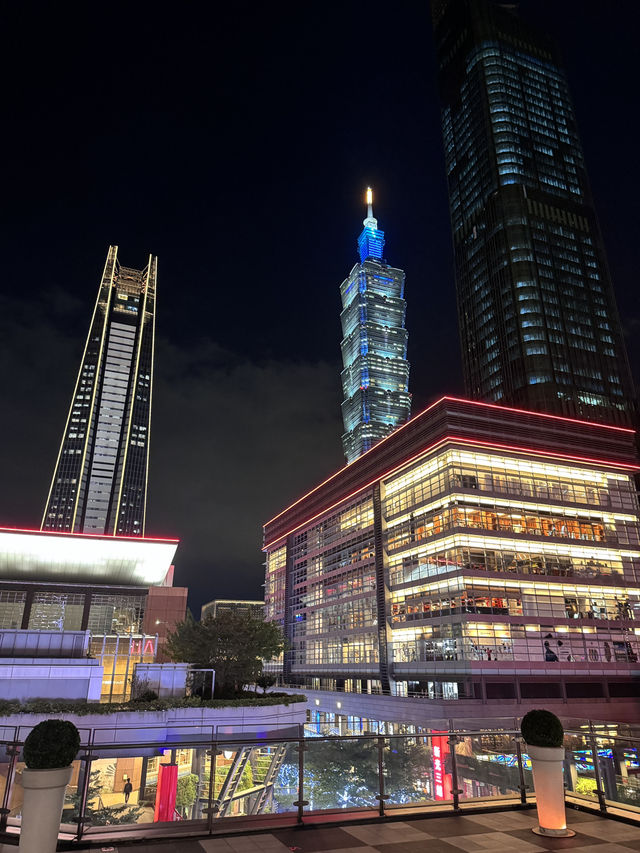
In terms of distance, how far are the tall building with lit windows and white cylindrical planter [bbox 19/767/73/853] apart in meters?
51.7

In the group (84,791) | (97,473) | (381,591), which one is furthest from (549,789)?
(97,473)

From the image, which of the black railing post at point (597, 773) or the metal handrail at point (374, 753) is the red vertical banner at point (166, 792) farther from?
the black railing post at point (597, 773)

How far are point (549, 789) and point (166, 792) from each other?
22.8 ft

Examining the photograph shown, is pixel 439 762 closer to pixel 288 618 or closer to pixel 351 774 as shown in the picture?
pixel 351 774

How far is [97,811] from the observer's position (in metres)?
9.29

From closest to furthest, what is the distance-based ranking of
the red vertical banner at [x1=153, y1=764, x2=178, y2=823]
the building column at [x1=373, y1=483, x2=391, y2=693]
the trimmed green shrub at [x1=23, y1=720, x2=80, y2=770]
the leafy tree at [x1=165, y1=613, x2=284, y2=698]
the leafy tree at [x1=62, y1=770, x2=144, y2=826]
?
1. the trimmed green shrub at [x1=23, y1=720, x2=80, y2=770]
2. the leafy tree at [x1=62, y1=770, x2=144, y2=826]
3. the red vertical banner at [x1=153, y1=764, x2=178, y2=823]
4. the leafy tree at [x1=165, y1=613, x2=284, y2=698]
5. the building column at [x1=373, y1=483, x2=391, y2=693]

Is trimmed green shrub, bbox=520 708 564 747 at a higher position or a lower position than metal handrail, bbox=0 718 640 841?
higher

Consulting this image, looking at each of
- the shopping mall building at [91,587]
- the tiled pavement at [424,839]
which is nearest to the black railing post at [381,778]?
the tiled pavement at [424,839]

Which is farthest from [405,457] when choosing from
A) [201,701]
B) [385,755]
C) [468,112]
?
[468,112]

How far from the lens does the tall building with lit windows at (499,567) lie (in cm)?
6116

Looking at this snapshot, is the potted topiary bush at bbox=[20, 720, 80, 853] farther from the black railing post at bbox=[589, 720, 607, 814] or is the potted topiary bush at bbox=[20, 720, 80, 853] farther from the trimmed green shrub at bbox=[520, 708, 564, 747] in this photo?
the black railing post at bbox=[589, 720, 607, 814]

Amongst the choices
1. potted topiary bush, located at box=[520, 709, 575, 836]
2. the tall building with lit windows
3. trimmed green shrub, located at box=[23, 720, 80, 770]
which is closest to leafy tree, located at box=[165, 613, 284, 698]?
the tall building with lit windows

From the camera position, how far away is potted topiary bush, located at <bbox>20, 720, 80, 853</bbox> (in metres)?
7.63

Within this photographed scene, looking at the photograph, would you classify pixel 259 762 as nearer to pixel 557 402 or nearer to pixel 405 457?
pixel 405 457
